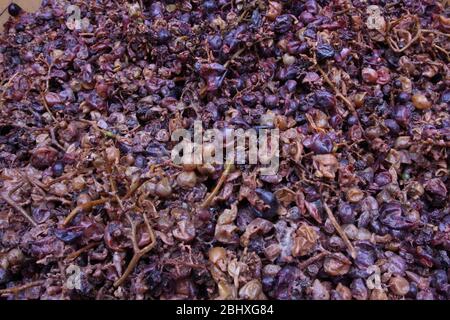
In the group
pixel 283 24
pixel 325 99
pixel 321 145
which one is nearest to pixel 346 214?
pixel 321 145

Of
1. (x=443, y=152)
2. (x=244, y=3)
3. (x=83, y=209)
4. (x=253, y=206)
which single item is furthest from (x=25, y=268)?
(x=443, y=152)

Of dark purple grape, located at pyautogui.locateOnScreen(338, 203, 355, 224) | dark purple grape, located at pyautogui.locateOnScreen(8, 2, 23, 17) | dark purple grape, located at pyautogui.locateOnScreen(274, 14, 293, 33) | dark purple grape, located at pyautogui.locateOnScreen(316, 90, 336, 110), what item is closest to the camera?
dark purple grape, located at pyautogui.locateOnScreen(338, 203, 355, 224)

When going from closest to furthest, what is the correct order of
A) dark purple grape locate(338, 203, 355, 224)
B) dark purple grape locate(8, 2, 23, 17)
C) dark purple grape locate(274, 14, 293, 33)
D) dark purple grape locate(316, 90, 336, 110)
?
dark purple grape locate(338, 203, 355, 224)
dark purple grape locate(316, 90, 336, 110)
dark purple grape locate(274, 14, 293, 33)
dark purple grape locate(8, 2, 23, 17)

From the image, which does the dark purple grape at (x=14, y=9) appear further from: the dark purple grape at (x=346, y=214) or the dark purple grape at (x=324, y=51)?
the dark purple grape at (x=346, y=214)

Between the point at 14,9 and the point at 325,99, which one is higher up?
the point at 14,9

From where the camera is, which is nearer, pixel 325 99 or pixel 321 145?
pixel 321 145

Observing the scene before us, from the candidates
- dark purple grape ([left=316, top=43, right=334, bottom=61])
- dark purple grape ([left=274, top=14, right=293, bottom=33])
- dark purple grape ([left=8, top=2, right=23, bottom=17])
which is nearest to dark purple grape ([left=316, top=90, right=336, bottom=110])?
dark purple grape ([left=316, top=43, right=334, bottom=61])

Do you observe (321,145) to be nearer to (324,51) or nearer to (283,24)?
(324,51)

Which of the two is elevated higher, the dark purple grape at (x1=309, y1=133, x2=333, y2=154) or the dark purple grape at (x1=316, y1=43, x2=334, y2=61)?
the dark purple grape at (x1=316, y1=43, x2=334, y2=61)

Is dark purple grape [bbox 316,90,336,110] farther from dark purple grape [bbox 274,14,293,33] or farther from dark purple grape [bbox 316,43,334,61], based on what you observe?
dark purple grape [bbox 274,14,293,33]

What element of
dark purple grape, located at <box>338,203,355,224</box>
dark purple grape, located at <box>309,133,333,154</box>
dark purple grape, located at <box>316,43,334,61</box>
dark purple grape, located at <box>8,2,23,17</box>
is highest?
dark purple grape, located at <box>8,2,23,17</box>

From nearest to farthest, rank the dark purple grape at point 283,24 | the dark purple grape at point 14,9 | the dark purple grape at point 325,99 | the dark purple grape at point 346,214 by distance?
the dark purple grape at point 346,214
the dark purple grape at point 325,99
the dark purple grape at point 283,24
the dark purple grape at point 14,9

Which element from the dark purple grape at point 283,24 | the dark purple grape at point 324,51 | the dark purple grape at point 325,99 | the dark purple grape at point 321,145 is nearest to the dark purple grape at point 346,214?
the dark purple grape at point 321,145
